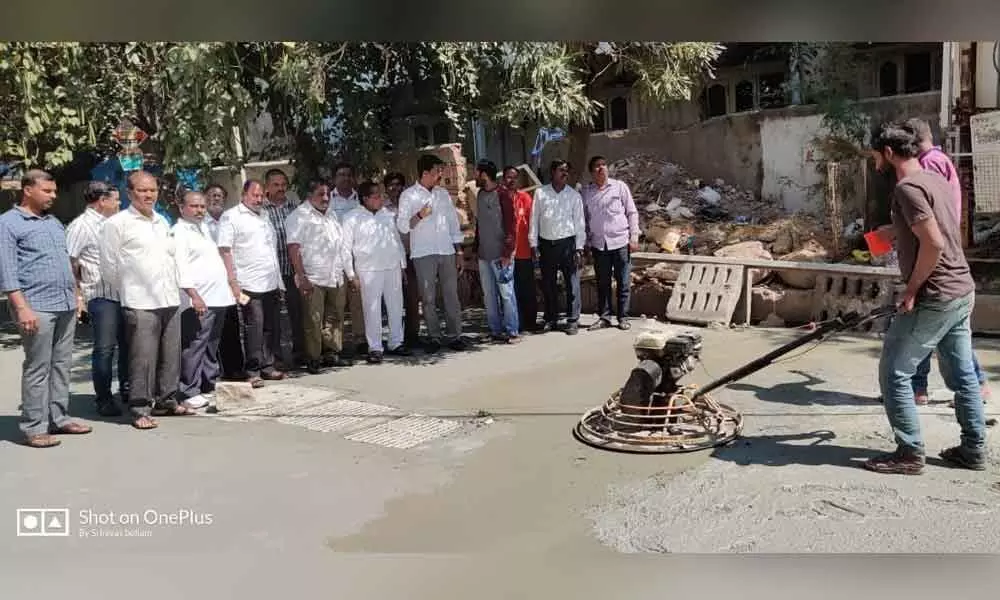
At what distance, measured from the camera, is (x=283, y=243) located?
267 inches

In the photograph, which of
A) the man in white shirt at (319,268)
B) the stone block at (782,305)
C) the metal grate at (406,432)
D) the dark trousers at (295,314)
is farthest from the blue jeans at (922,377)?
the dark trousers at (295,314)

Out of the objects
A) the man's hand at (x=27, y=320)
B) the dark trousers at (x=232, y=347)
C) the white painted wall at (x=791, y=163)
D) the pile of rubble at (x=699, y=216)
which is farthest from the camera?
the white painted wall at (x=791, y=163)

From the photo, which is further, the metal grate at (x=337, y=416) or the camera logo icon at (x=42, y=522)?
the metal grate at (x=337, y=416)

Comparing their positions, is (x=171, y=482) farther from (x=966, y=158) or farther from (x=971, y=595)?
(x=966, y=158)

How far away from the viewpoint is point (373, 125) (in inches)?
311

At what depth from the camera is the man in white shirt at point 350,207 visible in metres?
7.19

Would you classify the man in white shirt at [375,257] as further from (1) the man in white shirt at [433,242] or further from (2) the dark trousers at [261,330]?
(2) the dark trousers at [261,330]

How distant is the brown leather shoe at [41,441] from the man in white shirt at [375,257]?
262 cm

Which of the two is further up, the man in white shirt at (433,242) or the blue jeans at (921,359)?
the man in white shirt at (433,242)

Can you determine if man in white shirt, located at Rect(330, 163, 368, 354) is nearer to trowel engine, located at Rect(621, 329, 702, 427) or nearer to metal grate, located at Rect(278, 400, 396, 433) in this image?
metal grate, located at Rect(278, 400, 396, 433)

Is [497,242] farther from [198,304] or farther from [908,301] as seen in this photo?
[908,301]

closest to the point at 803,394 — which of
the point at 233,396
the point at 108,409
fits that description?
the point at 233,396

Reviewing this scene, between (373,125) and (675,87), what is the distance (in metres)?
2.96

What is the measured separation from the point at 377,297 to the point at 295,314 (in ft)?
2.28
